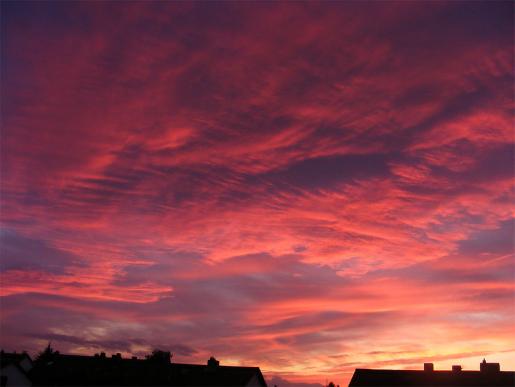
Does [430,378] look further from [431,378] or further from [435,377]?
[435,377]

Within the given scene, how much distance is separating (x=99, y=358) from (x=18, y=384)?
1806 centimetres

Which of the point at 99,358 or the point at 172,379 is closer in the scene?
the point at 172,379

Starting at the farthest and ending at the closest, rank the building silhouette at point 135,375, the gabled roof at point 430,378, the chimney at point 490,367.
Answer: the building silhouette at point 135,375, the chimney at point 490,367, the gabled roof at point 430,378

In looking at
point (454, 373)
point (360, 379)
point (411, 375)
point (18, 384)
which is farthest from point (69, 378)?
point (454, 373)

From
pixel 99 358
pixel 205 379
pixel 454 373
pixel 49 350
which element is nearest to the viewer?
pixel 454 373

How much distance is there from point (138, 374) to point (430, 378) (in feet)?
140

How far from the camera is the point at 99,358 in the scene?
10075 cm

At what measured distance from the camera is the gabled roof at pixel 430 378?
79688mm

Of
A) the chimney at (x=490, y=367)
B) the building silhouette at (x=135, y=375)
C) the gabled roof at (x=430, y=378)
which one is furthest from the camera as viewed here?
the building silhouette at (x=135, y=375)

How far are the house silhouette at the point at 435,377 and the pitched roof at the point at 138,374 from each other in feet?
53.9

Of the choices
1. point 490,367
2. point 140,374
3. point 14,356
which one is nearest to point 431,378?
point 490,367

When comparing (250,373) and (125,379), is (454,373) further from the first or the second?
(125,379)

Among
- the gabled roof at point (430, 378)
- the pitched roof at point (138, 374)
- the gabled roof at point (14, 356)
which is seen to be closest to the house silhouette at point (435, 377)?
the gabled roof at point (430, 378)

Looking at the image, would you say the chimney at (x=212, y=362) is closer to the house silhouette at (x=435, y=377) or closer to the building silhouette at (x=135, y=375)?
the building silhouette at (x=135, y=375)
